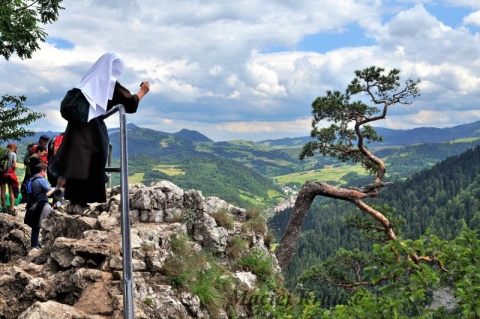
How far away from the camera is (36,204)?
10.1 m

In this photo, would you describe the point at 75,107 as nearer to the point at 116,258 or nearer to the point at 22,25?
the point at 116,258

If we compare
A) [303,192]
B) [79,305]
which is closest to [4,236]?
[79,305]

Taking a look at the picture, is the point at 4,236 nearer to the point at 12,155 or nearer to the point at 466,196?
the point at 12,155

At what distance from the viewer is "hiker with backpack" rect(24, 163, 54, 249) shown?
10008 mm

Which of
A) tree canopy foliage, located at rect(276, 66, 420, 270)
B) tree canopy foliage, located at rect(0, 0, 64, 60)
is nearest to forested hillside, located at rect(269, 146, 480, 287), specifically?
tree canopy foliage, located at rect(276, 66, 420, 270)

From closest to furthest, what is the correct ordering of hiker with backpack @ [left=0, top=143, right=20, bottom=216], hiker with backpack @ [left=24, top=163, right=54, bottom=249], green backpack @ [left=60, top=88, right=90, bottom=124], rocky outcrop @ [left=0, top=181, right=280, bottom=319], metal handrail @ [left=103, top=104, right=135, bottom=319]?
metal handrail @ [left=103, top=104, right=135, bottom=319] → green backpack @ [left=60, top=88, right=90, bottom=124] → rocky outcrop @ [left=0, top=181, right=280, bottom=319] → hiker with backpack @ [left=24, top=163, right=54, bottom=249] → hiker with backpack @ [left=0, top=143, right=20, bottom=216]

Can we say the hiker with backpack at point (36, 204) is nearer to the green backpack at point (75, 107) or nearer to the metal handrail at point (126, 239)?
the green backpack at point (75, 107)

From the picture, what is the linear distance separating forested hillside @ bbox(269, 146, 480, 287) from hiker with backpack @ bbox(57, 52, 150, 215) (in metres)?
125

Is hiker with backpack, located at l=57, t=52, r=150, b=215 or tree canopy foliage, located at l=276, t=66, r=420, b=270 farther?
tree canopy foliage, located at l=276, t=66, r=420, b=270

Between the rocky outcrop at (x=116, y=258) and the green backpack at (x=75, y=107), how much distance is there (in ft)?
9.61

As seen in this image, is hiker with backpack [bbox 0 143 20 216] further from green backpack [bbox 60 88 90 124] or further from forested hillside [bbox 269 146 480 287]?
forested hillside [bbox 269 146 480 287]

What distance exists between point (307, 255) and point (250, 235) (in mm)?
137389

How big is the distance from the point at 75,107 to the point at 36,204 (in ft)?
22.9

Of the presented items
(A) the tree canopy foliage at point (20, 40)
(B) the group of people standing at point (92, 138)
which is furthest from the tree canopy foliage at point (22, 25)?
(B) the group of people standing at point (92, 138)
